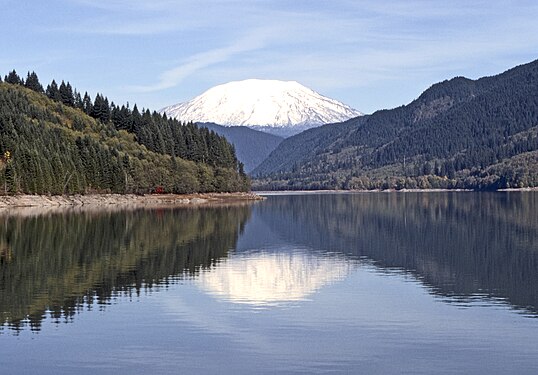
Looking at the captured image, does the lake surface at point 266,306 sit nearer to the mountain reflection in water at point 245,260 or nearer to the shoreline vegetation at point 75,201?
the mountain reflection in water at point 245,260

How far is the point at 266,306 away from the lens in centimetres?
4259

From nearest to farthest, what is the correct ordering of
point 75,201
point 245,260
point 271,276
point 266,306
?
point 266,306 → point 271,276 → point 245,260 → point 75,201

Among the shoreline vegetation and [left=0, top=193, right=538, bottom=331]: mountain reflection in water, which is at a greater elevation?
the shoreline vegetation

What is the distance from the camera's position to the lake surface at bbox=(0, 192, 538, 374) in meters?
30.7

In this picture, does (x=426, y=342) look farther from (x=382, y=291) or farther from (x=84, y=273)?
(x=84, y=273)

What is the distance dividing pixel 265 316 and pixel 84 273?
18.3 metres

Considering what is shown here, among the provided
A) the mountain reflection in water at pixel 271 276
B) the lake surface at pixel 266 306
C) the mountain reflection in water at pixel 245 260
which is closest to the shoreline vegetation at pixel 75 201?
the mountain reflection in water at pixel 245 260

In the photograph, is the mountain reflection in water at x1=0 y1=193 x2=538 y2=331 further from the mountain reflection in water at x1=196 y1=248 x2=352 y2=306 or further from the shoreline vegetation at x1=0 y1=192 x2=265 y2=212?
the shoreline vegetation at x1=0 y1=192 x2=265 y2=212

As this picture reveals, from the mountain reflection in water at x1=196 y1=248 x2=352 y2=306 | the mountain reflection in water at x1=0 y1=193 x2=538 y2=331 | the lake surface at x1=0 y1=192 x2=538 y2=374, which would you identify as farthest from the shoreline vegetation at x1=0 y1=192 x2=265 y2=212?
the mountain reflection in water at x1=196 y1=248 x2=352 y2=306

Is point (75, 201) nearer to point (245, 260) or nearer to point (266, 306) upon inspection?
point (245, 260)

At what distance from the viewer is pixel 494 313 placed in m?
39.6

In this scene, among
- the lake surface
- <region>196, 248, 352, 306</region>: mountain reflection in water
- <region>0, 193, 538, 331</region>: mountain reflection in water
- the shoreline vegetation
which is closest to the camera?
the lake surface

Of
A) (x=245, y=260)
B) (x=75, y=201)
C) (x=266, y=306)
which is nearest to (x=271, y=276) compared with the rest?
(x=245, y=260)

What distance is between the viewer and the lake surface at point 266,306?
30688 millimetres
